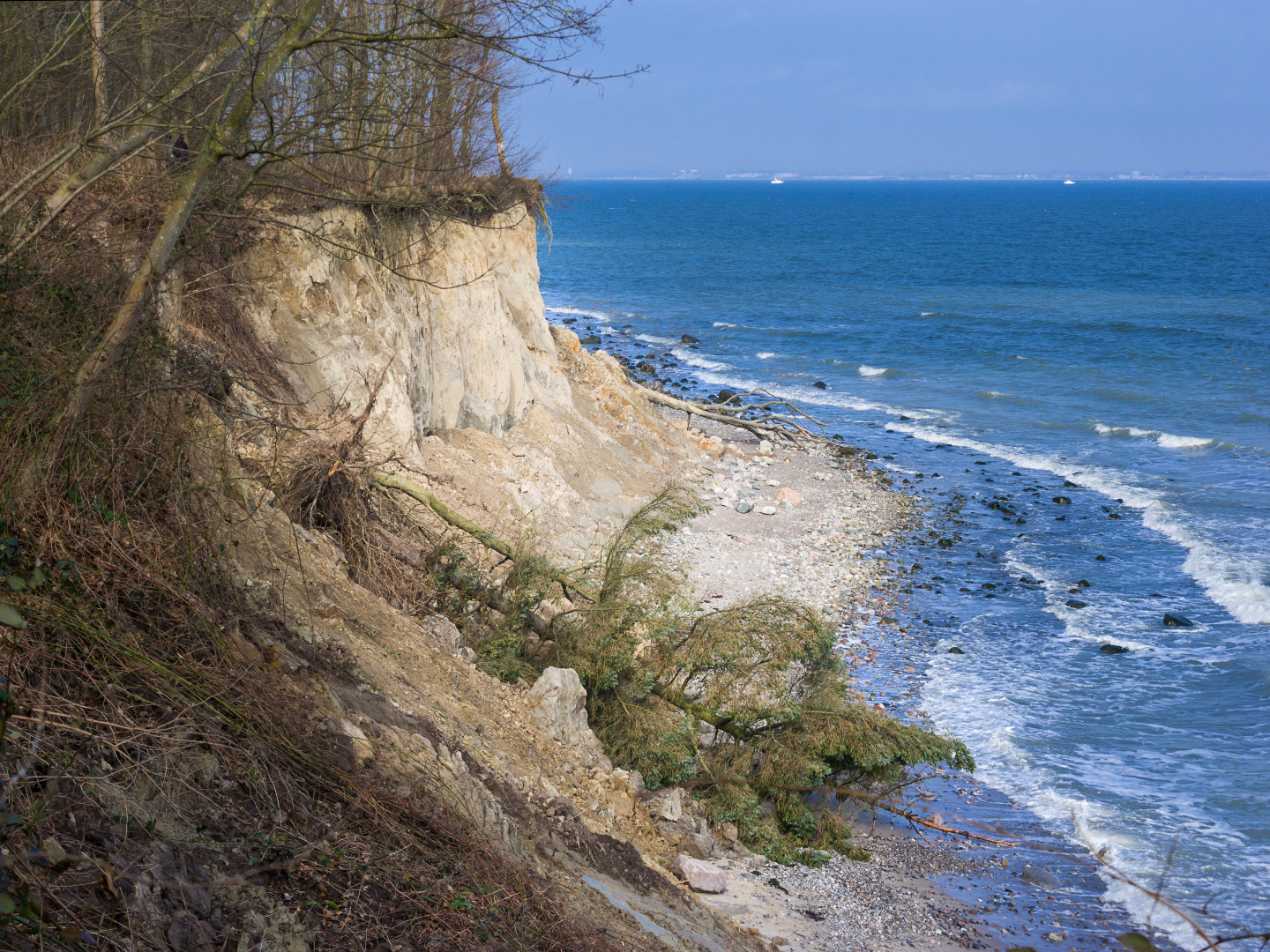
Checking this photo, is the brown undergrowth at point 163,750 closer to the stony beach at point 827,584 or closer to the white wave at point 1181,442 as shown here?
the stony beach at point 827,584

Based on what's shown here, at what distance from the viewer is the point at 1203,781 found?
41.4ft

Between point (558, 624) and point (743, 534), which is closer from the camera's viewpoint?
point (558, 624)

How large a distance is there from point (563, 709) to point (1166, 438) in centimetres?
2881

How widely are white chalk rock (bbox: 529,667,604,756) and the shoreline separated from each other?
1924 mm

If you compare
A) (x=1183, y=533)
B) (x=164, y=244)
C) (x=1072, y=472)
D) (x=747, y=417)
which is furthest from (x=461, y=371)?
(x=1072, y=472)

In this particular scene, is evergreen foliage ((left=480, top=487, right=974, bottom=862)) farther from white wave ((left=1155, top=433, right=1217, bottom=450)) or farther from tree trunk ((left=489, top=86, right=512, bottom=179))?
white wave ((left=1155, top=433, right=1217, bottom=450))

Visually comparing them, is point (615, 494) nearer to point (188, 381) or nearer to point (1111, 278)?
point (188, 381)

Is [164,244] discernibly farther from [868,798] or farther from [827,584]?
[827,584]

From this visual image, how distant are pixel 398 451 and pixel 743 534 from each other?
9.92 m

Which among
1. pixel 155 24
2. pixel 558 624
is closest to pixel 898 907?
pixel 558 624

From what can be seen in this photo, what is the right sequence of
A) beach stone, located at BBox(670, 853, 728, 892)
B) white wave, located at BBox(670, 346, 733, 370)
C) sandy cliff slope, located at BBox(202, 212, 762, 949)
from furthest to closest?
Answer: white wave, located at BBox(670, 346, 733, 370)
beach stone, located at BBox(670, 853, 728, 892)
sandy cliff slope, located at BBox(202, 212, 762, 949)

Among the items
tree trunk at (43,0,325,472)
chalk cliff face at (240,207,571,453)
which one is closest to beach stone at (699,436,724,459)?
chalk cliff face at (240,207,571,453)

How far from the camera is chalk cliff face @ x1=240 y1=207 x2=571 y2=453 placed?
12.8 m

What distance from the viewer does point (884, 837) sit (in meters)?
11.0
